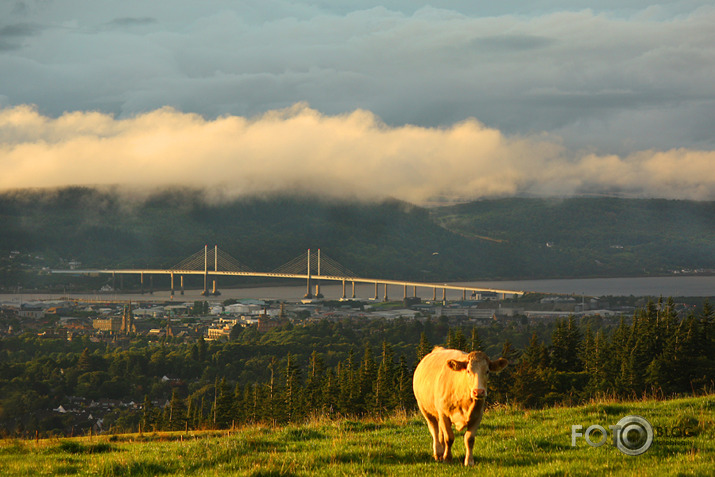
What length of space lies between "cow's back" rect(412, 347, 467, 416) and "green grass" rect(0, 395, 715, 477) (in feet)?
1.81

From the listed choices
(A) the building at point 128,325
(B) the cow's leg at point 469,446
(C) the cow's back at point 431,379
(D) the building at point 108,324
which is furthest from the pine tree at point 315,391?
(D) the building at point 108,324

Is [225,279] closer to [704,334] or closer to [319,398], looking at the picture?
[319,398]

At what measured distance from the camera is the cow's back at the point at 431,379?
6.96m

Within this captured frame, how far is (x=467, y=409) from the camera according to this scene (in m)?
6.54

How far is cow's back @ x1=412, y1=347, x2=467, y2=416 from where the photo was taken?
6964 millimetres

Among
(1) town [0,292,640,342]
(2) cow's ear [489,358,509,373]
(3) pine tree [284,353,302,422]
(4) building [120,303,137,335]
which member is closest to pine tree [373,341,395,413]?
(3) pine tree [284,353,302,422]

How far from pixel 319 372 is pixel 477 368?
3229cm

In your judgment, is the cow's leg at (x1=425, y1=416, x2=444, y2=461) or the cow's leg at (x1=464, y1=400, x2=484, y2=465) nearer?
the cow's leg at (x1=464, y1=400, x2=484, y2=465)

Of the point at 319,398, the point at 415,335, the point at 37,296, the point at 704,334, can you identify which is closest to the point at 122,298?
the point at 37,296

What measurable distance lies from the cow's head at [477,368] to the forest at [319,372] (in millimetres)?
5210

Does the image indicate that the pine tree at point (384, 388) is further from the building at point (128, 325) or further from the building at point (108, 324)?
the building at point (108, 324)

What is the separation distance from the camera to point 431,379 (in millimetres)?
7121

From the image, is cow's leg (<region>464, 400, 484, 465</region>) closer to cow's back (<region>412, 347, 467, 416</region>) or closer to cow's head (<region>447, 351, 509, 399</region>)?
cow's head (<region>447, 351, 509, 399</region>)

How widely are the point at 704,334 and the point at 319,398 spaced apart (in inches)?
668
